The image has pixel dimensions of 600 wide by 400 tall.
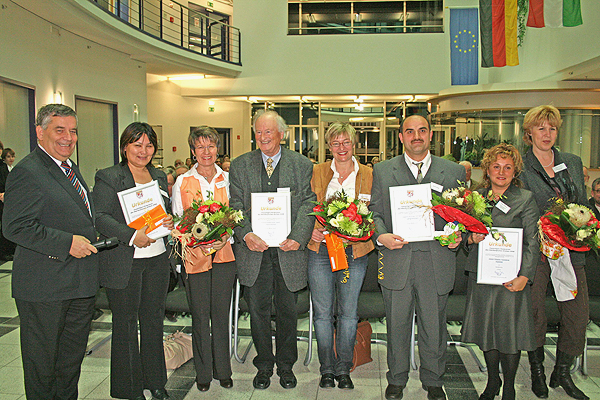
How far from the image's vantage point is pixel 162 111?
15047 mm

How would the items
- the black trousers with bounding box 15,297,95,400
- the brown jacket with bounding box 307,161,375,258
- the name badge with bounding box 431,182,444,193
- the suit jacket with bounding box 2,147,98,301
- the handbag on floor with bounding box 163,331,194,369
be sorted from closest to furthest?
the suit jacket with bounding box 2,147,98,301 < the black trousers with bounding box 15,297,95,400 < the name badge with bounding box 431,182,444,193 < the brown jacket with bounding box 307,161,375,258 < the handbag on floor with bounding box 163,331,194,369

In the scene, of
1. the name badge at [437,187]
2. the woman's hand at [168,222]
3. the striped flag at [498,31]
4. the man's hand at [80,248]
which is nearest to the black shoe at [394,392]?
the name badge at [437,187]

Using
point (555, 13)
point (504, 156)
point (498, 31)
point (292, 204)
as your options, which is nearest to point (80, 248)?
point (292, 204)

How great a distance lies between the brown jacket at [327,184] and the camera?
10.3 ft

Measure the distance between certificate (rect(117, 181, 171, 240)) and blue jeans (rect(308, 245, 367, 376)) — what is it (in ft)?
3.56

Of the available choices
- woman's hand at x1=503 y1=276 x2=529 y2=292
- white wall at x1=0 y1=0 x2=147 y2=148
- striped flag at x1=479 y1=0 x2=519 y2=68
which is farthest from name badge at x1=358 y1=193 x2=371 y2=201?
striped flag at x1=479 y1=0 x2=519 y2=68

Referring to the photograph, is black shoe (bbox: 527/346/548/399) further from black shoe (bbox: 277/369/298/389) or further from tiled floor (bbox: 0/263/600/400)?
black shoe (bbox: 277/369/298/389)

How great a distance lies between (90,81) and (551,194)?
10.2 metres

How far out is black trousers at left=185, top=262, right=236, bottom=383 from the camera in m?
3.11

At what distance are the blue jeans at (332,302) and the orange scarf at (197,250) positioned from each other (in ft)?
2.01

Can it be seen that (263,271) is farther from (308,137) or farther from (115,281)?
(308,137)

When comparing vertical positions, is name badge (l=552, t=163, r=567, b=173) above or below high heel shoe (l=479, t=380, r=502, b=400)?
above

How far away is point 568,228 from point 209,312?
243 cm

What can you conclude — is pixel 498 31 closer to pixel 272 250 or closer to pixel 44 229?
pixel 272 250
